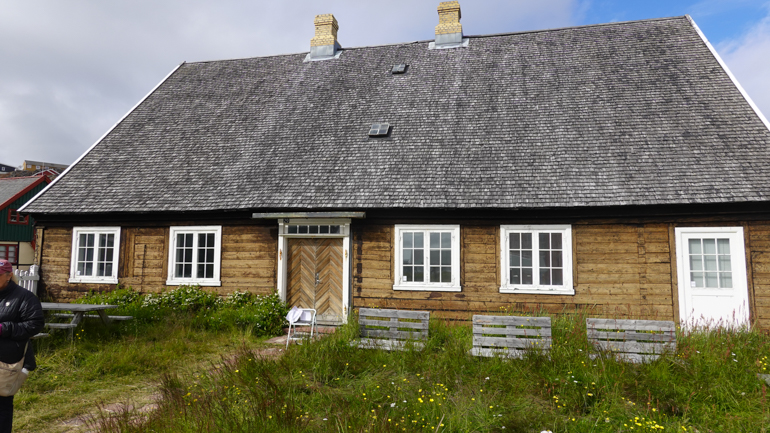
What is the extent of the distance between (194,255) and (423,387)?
7.73 meters

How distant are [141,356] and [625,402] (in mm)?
6905

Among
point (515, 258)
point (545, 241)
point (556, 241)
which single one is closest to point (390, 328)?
point (515, 258)

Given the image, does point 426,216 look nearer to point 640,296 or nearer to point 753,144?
point 640,296

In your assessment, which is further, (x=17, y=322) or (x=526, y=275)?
(x=526, y=275)

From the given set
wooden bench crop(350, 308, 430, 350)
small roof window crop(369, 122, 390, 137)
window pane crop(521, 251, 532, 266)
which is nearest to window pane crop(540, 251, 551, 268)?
window pane crop(521, 251, 532, 266)

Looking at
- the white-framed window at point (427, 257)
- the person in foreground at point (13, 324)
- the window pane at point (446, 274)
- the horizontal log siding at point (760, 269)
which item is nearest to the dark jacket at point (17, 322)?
the person in foreground at point (13, 324)

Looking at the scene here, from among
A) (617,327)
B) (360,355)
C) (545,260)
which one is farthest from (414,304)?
(617,327)

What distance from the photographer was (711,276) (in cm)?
880

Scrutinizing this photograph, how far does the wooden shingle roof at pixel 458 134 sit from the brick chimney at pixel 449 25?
568mm

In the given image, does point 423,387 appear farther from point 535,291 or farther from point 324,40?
point 324,40

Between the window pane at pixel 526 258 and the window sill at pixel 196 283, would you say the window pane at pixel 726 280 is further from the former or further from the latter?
the window sill at pixel 196 283

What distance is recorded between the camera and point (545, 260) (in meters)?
9.45

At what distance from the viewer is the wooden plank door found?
1037 cm

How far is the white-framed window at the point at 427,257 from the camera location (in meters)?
9.72
